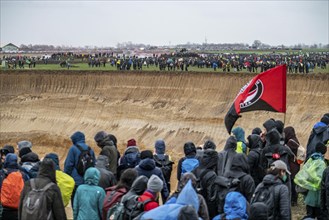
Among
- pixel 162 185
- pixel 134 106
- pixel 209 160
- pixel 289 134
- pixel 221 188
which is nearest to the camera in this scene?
pixel 162 185

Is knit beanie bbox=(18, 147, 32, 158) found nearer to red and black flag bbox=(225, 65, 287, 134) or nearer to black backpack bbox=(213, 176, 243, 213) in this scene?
black backpack bbox=(213, 176, 243, 213)

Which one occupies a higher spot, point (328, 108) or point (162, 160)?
point (162, 160)

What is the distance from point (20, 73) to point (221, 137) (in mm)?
21633

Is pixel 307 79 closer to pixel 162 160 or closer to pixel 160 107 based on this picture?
pixel 160 107

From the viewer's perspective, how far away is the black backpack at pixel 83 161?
36.9 feet

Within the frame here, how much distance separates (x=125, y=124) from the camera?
41219mm

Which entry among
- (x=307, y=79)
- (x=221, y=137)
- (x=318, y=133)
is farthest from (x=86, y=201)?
(x=307, y=79)

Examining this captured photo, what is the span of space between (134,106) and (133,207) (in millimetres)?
34904

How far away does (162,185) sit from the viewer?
339 inches

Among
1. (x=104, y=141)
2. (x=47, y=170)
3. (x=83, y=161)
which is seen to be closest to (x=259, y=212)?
(x=47, y=170)

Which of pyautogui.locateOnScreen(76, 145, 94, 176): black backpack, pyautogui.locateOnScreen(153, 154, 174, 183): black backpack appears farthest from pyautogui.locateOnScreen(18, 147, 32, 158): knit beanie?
pyautogui.locateOnScreen(153, 154, 174, 183): black backpack

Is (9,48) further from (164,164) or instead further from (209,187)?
(209,187)

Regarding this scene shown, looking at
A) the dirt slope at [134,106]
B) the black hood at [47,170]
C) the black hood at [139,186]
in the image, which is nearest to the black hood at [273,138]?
the black hood at [139,186]

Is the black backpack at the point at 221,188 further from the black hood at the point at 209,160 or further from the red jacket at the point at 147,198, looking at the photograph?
the red jacket at the point at 147,198
